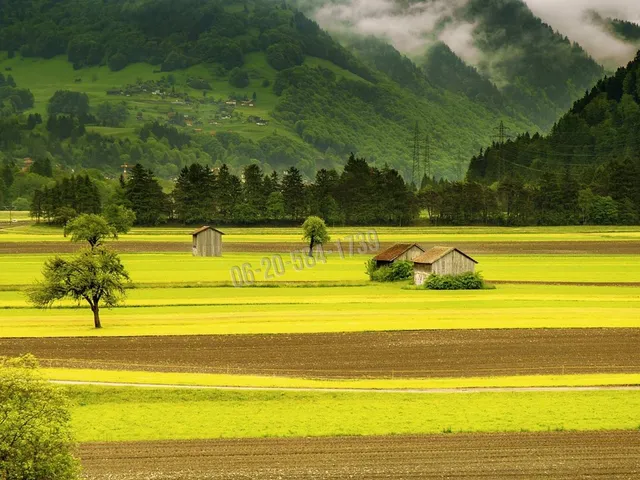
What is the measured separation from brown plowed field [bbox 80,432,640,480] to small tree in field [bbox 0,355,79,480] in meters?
5.39

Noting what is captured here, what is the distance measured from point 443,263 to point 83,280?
38982 mm

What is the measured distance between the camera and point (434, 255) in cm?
9069

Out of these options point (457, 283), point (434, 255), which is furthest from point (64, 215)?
point (457, 283)

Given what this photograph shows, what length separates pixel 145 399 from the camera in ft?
138

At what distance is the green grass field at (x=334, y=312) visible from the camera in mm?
62219

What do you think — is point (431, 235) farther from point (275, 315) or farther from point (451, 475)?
point (451, 475)

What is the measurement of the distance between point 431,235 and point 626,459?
129 meters

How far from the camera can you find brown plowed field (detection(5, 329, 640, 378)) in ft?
160

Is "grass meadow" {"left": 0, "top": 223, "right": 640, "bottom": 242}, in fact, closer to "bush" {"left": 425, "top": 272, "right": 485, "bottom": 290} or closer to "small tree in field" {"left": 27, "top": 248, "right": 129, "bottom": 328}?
"bush" {"left": 425, "top": 272, "right": 485, "bottom": 290}

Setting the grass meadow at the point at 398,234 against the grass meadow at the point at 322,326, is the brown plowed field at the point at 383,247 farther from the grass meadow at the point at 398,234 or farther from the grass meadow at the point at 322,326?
the grass meadow at the point at 322,326

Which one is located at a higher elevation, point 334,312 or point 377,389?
point 334,312

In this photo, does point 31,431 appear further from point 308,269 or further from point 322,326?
point 308,269

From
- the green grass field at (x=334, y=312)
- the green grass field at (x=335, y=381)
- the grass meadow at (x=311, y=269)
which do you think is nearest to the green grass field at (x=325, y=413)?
the green grass field at (x=335, y=381)

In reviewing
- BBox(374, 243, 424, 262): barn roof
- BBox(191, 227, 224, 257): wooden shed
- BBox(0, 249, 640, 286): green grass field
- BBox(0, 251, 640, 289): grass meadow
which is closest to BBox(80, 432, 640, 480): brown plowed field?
BBox(0, 251, 640, 289): grass meadow
